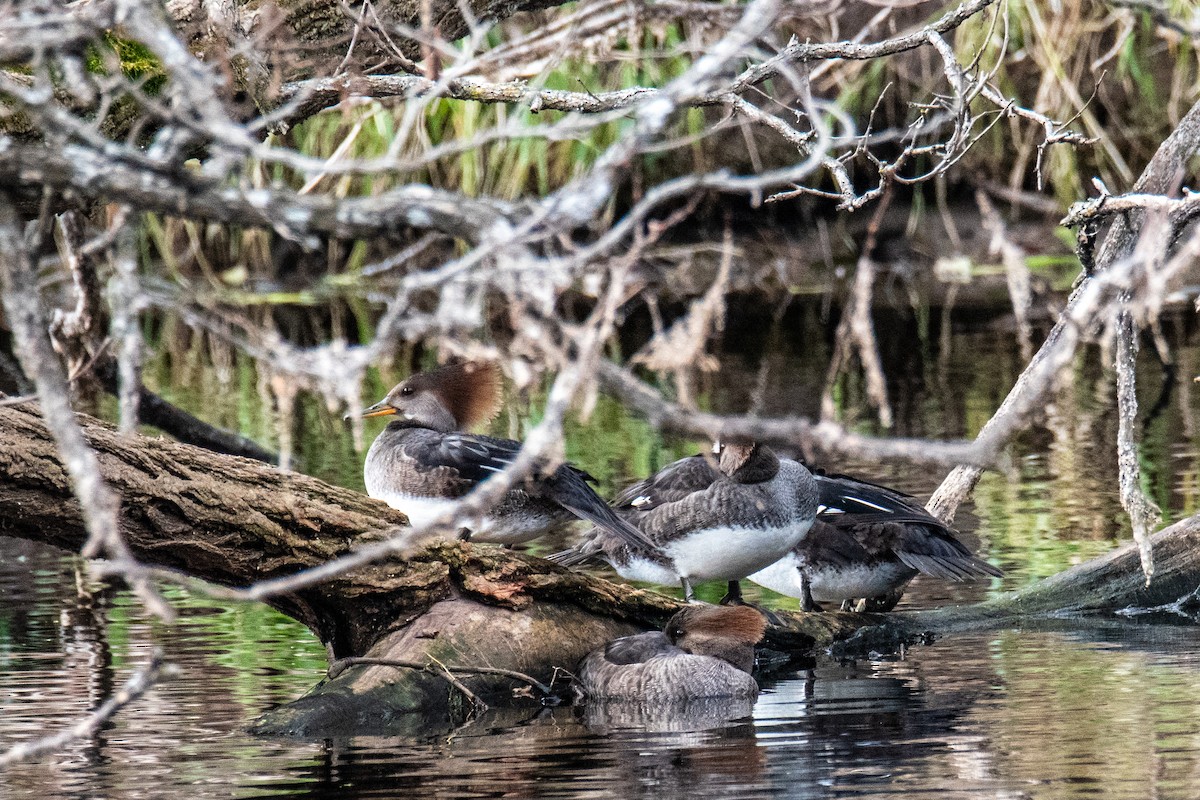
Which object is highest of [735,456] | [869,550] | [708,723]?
[735,456]

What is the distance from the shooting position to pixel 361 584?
17.9 feet

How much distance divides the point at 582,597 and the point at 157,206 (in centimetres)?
332

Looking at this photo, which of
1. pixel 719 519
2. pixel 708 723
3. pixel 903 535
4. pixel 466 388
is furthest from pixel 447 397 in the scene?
pixel 708 723

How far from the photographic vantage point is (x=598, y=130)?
13.8m

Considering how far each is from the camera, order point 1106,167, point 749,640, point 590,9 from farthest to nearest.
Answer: point 1106,167 < point 749,640 < point 590,9

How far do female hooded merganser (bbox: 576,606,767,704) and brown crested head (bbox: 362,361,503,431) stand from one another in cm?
155

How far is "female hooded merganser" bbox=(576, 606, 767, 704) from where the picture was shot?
5328mm

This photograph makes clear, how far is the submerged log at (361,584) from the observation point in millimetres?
4953

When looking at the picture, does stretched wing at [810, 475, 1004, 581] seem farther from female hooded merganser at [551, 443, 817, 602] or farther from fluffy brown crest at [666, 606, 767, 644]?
fluffy brown crest at [666, 606, 767, 644]

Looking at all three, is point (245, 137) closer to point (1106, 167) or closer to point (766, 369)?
point (766, 369)

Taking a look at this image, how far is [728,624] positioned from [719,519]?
0.60 metres

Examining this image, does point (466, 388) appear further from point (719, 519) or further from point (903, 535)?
point (903, 535)

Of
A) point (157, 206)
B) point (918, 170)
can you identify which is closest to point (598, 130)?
point (918, 170)

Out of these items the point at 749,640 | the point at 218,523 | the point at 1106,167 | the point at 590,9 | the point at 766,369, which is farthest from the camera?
the point at 1106,167
